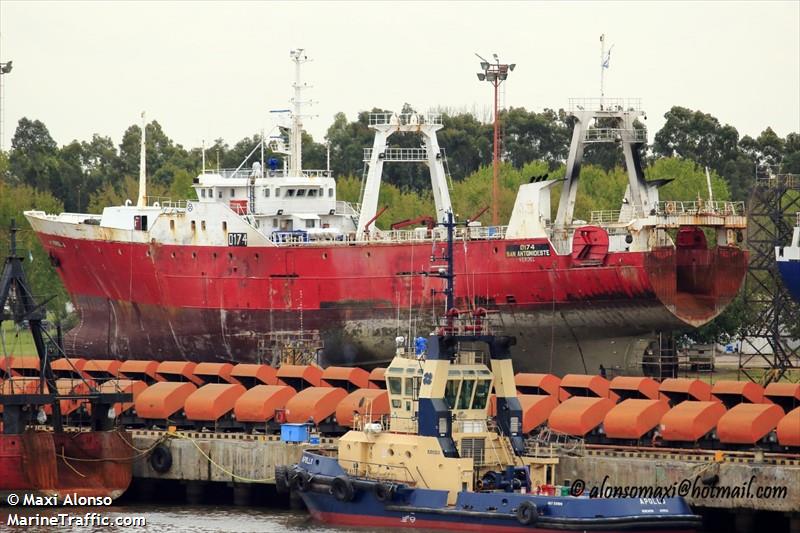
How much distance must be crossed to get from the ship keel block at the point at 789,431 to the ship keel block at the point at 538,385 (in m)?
9.71

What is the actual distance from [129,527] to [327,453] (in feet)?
17.4

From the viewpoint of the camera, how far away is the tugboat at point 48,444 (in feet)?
152

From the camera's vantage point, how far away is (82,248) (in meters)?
79.7

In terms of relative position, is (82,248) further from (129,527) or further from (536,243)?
(129,527)

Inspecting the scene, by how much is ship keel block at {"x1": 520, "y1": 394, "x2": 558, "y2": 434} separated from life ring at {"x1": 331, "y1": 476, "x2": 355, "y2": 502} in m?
7.48

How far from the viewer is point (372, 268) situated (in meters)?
70.7

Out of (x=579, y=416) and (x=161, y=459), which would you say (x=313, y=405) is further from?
(x=579, y=416)

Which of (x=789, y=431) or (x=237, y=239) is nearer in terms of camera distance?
(x=789, y=431)

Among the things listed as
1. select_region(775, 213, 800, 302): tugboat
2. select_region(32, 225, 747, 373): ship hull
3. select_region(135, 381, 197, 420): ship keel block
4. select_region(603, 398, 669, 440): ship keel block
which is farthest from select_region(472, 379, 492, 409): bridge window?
select_region(775, 213, 800, 302): tugboat

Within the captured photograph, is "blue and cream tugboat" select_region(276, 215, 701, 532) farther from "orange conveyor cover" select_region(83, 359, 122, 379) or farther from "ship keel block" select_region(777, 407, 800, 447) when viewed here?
"orange conveyor cover" select_region(83, 359, 122, 379)

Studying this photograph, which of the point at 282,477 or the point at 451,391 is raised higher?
the point at 451,391

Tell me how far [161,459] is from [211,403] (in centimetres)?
252

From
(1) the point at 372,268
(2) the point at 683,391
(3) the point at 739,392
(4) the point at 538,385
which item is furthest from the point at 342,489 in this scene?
(1) the point at 372,268

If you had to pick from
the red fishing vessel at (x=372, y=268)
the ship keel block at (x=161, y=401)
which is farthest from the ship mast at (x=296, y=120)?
the ship keel block at (x=161, y=401)
